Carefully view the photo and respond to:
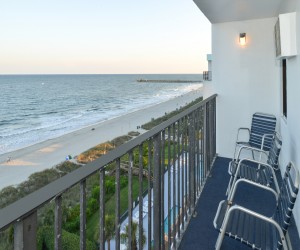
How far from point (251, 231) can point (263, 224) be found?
0.16 m

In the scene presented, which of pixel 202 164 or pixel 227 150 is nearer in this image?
pixel 202 164

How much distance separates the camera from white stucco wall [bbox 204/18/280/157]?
4.04 m

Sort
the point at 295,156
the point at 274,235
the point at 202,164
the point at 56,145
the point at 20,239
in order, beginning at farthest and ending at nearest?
1. the point at 56,145
2. the point at 202,164
3. the point at 295,156
4. the point at 274,235
5. the point at 20,239

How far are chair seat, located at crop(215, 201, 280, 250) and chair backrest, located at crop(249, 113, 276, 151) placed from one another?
6.66ft

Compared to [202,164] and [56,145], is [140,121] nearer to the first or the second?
[56,145]

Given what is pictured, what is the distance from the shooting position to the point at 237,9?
3.60m

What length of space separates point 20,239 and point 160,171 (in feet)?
3.58

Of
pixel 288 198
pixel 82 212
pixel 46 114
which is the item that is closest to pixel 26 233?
pixel 82 212

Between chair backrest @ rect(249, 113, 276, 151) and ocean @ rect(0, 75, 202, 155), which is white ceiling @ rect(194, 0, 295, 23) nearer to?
chair backrest @ rect(249, 113, 276, 151)

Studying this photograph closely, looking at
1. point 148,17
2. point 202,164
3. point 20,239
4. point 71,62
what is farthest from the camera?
point 71,62

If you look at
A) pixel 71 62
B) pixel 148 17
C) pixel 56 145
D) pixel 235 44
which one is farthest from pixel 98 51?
pixel 235 44

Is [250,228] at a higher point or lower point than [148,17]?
lower

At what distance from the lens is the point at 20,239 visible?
21.1 inches

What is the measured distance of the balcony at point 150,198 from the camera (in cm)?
60
